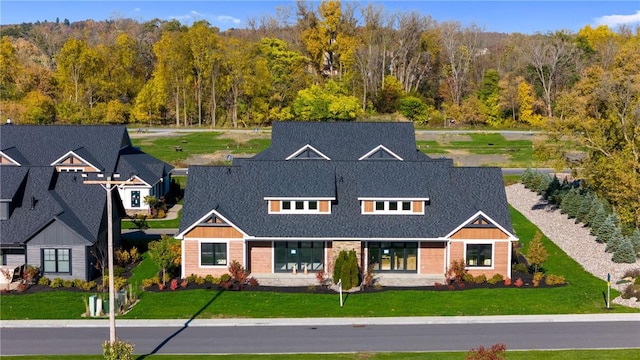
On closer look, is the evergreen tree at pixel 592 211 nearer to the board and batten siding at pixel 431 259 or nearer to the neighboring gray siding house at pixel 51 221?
the board and batten siding at pixel 431 259

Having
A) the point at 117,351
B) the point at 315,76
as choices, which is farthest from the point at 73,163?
the point at 315,76

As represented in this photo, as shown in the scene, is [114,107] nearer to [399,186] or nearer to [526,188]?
[526,188]

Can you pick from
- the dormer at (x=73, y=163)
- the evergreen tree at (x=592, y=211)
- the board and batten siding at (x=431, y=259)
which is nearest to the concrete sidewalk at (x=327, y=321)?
the board and batten siding at (x=431, y=259)

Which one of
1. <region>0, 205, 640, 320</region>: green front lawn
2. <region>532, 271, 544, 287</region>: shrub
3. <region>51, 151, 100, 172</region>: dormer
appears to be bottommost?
<region>0, 205, 640, 320</region>: green front lawn

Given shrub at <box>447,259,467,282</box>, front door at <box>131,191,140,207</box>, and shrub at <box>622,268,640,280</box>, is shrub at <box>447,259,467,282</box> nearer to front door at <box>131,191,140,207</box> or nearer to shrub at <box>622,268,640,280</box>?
shrub at <box>622,268,640,280</box>

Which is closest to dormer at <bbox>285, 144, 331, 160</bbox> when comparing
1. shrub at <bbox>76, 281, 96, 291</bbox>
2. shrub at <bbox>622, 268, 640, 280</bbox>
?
shrub at <bbox>76, 281, 96, 291</bbox>

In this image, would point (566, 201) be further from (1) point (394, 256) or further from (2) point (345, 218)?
(2) point (345, 218)

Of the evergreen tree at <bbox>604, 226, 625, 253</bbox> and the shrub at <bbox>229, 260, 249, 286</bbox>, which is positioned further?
the evergreen tree at <bbox>604, 226, 625, 253</bbox>
